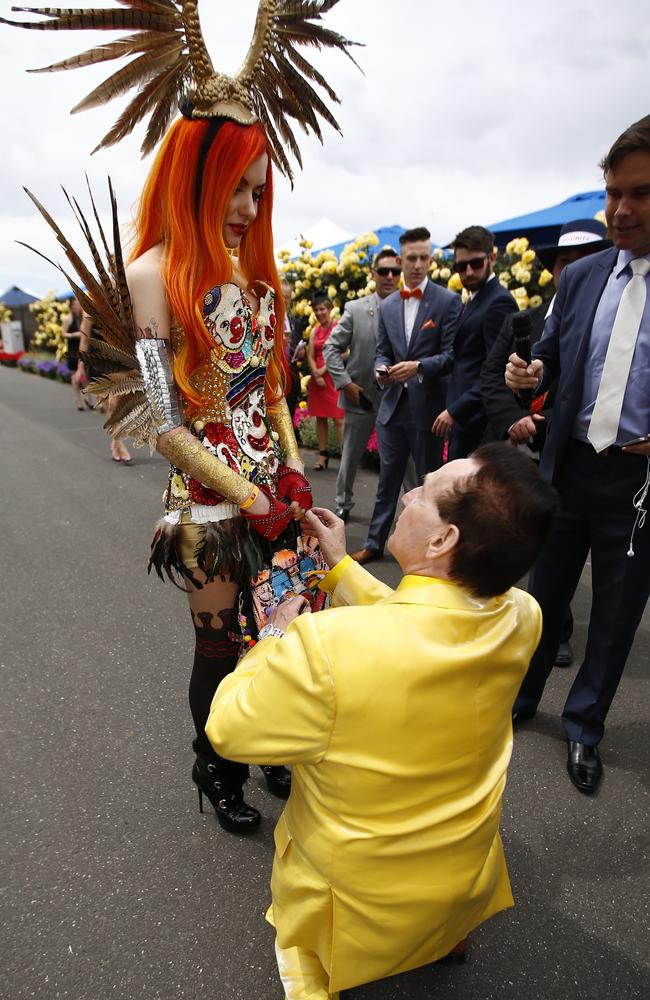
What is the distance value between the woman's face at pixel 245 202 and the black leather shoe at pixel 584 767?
221 cm

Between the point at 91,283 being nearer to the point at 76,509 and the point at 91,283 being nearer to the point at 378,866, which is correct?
the point at 378,866

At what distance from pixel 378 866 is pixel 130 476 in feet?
20.2

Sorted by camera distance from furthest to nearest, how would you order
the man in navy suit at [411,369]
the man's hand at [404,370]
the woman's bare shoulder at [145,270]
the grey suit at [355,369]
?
1. the grey suit at [355,369]
2. the man in navy suit at [411,369]
3. the man's hand at [404,370]
4. the woman's bare shoulder at [145,270]

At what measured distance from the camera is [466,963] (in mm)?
1723

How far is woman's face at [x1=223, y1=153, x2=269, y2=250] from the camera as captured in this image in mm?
1591

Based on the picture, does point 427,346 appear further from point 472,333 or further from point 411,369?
point 472,333

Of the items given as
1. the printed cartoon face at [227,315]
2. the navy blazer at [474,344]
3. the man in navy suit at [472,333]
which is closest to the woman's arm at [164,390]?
the printed cartoon face at [227,315]

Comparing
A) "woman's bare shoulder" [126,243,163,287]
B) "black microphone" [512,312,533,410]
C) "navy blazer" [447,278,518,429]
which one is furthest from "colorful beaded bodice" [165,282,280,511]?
"navy blazer" [447,278,518,429]

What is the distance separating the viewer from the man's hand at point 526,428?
8.21ft

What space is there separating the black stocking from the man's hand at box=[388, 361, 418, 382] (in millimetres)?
2701

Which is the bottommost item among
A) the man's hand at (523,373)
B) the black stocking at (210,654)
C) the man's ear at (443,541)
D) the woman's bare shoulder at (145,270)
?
the black stocking at (210,654)

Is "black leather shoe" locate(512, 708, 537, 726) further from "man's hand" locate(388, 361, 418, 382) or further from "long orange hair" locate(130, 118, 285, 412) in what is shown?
"man's hand" locate(388, 361, 418, 382)

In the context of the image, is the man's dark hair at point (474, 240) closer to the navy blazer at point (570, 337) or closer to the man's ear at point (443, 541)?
the navy blazer at point (570, 337)

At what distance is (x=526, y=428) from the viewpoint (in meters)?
2.55
